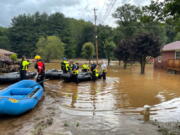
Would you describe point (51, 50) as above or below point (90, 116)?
above

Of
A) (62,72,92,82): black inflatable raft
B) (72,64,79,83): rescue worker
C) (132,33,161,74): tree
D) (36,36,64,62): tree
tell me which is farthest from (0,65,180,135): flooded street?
(36,36,64,62): tree

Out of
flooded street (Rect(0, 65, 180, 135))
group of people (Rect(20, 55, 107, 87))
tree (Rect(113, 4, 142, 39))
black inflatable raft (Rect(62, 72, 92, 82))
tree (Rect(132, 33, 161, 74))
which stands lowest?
flooded street (Rect(0, 65, 180, 135))

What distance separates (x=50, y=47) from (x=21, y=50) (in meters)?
20.3

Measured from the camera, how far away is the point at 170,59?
2116 centimetres

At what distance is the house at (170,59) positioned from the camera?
64.6ft

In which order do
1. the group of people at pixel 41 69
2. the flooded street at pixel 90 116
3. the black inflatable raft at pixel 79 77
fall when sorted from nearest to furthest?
1. the flooded street at pixel 90 116
2. the group of people at pixel 41 69
3. the black inflatable raft at pixel 79 77

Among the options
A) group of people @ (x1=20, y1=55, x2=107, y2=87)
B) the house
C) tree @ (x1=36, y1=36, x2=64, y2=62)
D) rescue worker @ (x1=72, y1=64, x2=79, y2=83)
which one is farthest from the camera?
tree @ (x1=36, y1=36, x2=64, y2=62)

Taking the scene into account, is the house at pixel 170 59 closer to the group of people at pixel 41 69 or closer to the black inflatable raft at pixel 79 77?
the group of people at pixel 41 69

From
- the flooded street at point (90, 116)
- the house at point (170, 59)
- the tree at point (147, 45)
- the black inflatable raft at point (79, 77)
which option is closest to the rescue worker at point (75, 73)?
the black inflatable raft at point (79, 77)

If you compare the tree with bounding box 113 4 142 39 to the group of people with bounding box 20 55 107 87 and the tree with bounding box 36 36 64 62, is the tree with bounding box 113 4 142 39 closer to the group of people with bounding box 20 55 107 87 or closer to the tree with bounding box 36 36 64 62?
the tree with bounding box 36 36 64 62

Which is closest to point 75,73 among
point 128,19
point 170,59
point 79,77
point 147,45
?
point 79,77

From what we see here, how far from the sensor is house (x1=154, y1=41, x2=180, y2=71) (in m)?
19.7

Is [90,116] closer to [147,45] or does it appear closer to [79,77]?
[79,77]

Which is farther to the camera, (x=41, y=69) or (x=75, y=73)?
(x=75, y=73)
